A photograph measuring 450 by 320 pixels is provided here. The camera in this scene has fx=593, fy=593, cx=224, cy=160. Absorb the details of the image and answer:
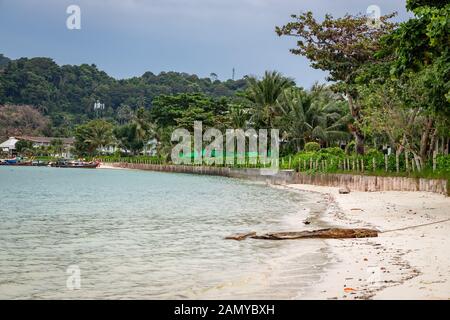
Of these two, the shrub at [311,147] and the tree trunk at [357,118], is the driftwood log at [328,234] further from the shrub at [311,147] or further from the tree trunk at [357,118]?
the shrub at [311,147]

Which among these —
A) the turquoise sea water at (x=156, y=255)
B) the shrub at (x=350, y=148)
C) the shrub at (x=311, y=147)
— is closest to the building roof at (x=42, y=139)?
the shrub at (x=350, y=148)

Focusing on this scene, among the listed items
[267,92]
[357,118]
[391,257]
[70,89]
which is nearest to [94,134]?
[70,89]

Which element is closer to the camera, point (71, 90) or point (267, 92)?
point (267, 92)

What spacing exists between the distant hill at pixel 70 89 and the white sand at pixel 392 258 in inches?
6462

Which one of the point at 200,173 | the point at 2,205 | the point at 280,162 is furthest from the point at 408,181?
the point at 200,173

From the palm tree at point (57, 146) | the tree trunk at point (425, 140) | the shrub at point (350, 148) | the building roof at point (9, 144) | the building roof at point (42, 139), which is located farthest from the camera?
the building roof at point (9, 144)

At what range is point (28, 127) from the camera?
164625 mm

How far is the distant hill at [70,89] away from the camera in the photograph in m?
177

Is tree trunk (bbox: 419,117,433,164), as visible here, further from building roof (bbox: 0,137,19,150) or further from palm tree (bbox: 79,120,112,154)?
building roof (bbox: 0,137,19,150)

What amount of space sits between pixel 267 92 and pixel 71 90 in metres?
136

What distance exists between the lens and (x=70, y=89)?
187000mm

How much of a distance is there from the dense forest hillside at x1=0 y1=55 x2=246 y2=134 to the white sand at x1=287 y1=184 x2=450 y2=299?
162790mm

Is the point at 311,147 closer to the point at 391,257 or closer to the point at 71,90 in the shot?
the point at 391,257
